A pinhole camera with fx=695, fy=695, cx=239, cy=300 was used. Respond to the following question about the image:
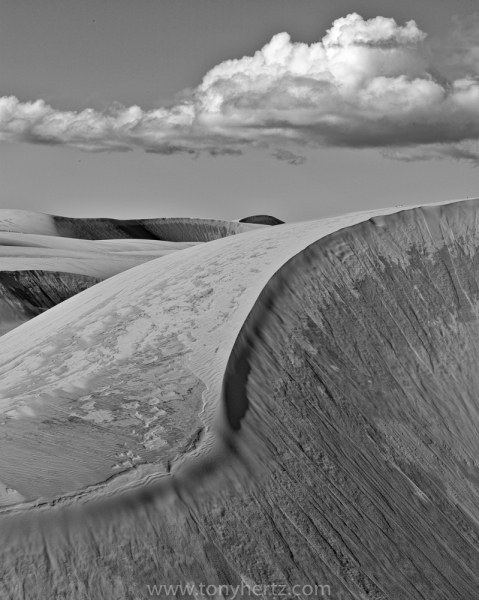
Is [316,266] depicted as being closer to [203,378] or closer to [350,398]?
[350,398]

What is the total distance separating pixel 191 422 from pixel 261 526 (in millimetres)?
1603

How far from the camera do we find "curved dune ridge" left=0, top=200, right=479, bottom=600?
7.56m

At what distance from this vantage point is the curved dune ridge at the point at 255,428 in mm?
7562

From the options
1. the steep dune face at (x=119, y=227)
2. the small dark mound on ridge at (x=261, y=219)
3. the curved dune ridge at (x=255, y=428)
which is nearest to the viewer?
the curved dune ridge at (x=255, y=428)

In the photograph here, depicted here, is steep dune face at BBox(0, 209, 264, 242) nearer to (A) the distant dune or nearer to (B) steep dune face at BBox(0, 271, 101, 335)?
(A) the distant dune

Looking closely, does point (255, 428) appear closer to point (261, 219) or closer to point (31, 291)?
point (31, 291)

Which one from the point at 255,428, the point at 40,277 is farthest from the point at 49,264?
the point at 255,428

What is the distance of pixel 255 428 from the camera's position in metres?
9.48

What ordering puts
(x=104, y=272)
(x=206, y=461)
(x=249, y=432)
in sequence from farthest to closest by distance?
(x=104, y=272) → (x=249, y=432) → (x=206, y=461)

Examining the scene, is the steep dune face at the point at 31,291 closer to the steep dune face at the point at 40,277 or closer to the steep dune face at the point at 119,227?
the steep dune face at the point at 40,277

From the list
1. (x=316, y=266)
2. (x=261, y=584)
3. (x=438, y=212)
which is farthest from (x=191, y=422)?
(x=438, y=212)

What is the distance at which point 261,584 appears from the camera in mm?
7832

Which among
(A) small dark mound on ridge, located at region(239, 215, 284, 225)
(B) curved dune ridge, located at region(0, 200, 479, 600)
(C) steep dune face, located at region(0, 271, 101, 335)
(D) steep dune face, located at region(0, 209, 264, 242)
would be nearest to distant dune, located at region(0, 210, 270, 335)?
(C) steep dune face, located at region(0, 271, 101, 335)

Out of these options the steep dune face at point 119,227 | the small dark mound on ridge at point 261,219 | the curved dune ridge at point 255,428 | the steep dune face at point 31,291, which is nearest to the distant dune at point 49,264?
the steep dune face at point 31,291
